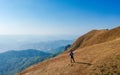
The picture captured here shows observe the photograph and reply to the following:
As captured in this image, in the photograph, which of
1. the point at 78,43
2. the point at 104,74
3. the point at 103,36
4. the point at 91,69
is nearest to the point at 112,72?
the point at 104,74

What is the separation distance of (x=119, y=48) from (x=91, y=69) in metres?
11.6

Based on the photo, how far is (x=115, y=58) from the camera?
4259cm

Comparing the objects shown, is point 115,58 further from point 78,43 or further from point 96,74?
point 78,43

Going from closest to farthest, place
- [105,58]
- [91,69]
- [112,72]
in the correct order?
1. [112,72]
2. [91,69]
3. [105,58]

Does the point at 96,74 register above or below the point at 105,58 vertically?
below

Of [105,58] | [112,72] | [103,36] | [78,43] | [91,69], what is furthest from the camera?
[78,43]

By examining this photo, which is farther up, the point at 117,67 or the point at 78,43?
the point at 78,43

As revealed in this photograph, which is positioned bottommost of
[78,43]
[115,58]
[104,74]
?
[104,74]

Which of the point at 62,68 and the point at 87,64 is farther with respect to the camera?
the point at 62,68

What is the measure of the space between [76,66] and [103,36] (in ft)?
197

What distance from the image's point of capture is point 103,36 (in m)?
103

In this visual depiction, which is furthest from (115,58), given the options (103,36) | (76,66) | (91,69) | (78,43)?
(78,43)

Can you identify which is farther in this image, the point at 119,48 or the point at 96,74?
the point at 119,48

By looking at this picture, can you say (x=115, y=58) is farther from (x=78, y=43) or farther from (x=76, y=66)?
(x=78, y=43)
